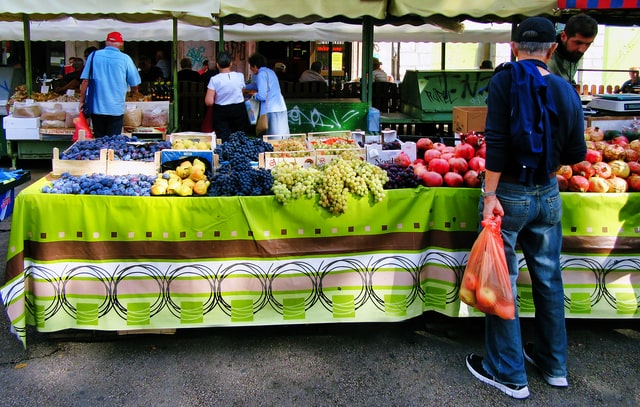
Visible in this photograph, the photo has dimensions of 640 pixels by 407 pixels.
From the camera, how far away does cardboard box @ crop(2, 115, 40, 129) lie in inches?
369

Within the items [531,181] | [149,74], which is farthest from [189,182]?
[149,74]

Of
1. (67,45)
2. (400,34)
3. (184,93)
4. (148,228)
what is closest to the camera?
(148,228)

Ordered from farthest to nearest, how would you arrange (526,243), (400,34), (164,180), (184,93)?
(400,34)
(184,93)
(164,180)
(526,243)

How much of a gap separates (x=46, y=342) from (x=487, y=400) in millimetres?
2831

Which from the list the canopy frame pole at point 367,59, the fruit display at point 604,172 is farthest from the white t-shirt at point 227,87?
the fruit display at point 604,172

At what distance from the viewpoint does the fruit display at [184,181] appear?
399cm

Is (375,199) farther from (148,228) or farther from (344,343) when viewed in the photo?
(148,228)

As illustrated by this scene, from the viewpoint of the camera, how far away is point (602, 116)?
17.6 ft

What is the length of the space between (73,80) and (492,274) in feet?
31.2

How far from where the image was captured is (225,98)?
25.1 ft

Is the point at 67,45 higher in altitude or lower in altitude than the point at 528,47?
higher

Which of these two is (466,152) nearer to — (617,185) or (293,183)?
(617,185)

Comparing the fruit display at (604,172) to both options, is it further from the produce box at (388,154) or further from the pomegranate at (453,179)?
the produce box at (388,154)

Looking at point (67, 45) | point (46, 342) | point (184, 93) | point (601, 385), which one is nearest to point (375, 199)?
point (601, 385)
